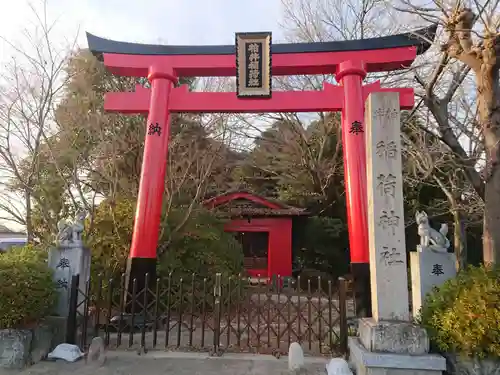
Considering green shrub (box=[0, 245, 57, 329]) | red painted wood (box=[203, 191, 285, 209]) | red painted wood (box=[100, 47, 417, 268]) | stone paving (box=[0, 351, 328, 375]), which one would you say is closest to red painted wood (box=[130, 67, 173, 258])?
red painted wood (box=[100, 47, 417, 268])

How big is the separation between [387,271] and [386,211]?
0.78 metres

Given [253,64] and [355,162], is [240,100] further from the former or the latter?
[355,162]

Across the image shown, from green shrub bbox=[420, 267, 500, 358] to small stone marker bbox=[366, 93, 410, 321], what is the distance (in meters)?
0.41

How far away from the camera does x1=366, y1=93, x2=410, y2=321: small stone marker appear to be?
15.1 feet

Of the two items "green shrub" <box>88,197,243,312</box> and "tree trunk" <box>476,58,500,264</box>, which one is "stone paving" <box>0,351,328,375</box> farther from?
"tree trunk" <box>476,58,500,264</box>

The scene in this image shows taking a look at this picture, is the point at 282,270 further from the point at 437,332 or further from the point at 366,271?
the point at 437,332

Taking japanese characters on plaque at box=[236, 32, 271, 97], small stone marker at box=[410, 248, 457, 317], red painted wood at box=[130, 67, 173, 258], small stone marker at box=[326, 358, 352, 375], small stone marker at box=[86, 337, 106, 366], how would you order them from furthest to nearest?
1. japanese characters on plaque at box=[236, 32, 271, 97]
2. red painted wood at box=[130, 67, 173, 258]
3. small stone marker at box=[410, 248, 457, 317]
4. small stone marker at box=[86, 337, 106, 366]
5. small stone marker at box=[326, 358, 352, 375]

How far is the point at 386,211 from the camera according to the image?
15.8 ft

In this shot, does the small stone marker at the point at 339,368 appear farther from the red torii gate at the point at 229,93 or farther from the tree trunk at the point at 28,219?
the tree trunk at the point at 28,219

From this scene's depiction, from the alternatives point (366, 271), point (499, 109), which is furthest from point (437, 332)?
point (499, 109)

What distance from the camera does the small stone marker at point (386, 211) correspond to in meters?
4.61

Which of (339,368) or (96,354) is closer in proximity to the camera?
(339,368)

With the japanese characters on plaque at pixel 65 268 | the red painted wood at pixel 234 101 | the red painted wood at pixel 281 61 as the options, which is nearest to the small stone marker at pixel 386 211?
the red painted wood at pixel 234 101

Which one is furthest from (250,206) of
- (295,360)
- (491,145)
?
(295,360)
